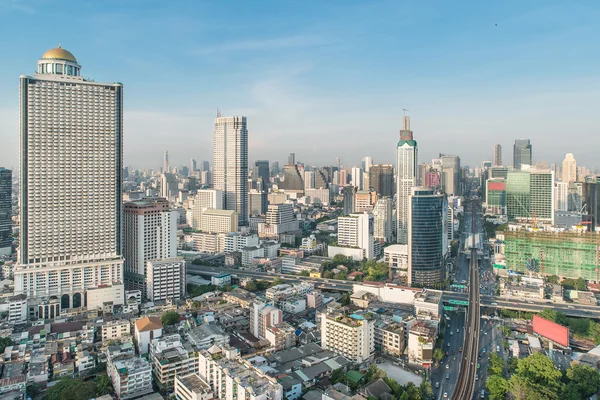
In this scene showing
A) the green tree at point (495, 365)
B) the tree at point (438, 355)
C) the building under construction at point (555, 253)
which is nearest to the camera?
the green tree at point (495, 365)

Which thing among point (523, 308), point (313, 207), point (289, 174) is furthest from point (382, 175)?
point (523, 308)

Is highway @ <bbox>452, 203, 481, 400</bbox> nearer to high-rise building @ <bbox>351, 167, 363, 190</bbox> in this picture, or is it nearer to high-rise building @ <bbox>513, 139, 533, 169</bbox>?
high-rise building @ <bbox>513, 139, 533, 169</bbox>

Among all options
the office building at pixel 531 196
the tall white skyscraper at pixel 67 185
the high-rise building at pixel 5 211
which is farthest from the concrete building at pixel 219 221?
the office building at pixel 531 196

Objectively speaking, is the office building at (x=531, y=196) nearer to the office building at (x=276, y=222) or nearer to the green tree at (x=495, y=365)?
the office building at (x=276, y=222)

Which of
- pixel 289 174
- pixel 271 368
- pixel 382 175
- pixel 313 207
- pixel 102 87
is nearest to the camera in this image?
pixel 271 368

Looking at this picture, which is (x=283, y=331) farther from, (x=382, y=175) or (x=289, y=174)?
(x=289, y=174)

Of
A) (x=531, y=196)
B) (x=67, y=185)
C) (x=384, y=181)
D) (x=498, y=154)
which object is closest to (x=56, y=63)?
(x=67, y=185)
